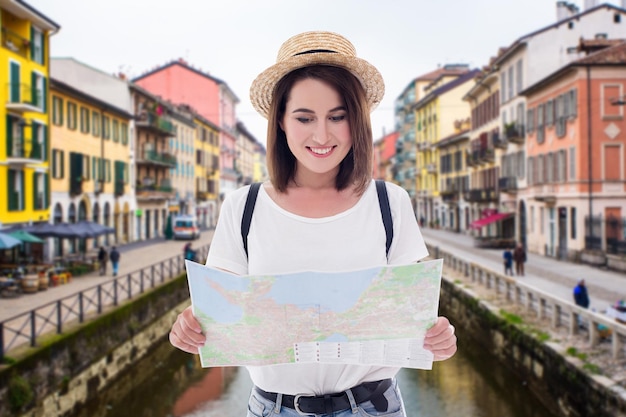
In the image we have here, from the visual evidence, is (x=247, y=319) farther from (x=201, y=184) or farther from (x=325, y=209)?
(x=201, y=184)

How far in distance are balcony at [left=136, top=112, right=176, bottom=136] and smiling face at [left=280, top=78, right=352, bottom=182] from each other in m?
45.0

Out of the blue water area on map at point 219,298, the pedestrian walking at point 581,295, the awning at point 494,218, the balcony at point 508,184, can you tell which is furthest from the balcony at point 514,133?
the blue water area on map at point 219,298

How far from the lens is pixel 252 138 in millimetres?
113500

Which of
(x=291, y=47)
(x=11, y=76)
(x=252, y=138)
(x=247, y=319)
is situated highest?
(x=252, y=138)

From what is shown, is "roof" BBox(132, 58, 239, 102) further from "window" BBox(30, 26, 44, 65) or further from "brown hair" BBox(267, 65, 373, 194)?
"brown hair" BBox(267, 65, 373, 194)

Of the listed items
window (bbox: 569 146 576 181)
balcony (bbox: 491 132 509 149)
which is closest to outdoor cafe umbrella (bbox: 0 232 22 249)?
window (bbox: 569 146 576 181)

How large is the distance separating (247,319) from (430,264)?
605 millimetres

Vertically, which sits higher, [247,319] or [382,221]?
[382,221]

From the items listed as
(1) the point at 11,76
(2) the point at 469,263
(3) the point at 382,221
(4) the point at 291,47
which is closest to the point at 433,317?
(3) the point at 382,221

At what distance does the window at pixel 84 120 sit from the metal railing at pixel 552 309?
68.1 feet

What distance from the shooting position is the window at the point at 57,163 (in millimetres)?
31625

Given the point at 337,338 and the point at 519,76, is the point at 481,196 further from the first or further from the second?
the point at 337,338

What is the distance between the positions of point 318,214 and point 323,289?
0.39m

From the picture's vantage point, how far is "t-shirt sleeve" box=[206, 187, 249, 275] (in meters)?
→ 2.46
